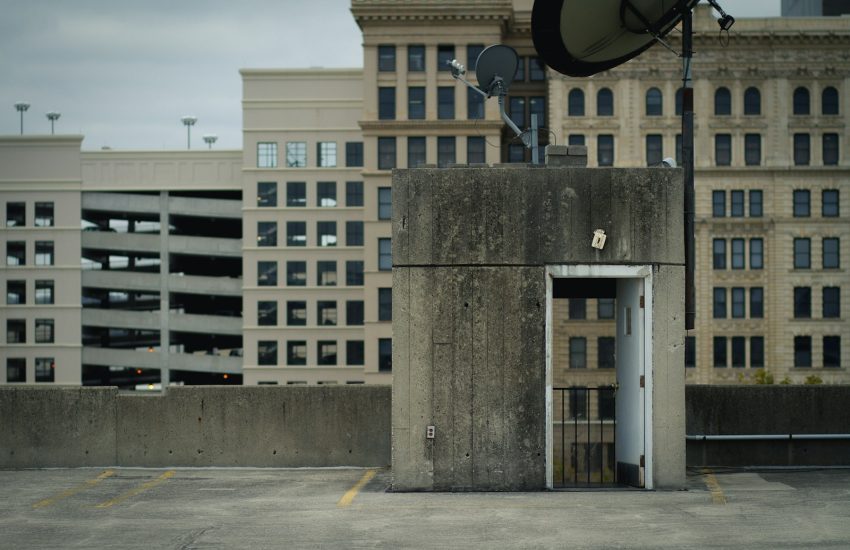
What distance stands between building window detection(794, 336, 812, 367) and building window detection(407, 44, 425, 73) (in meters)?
39.9

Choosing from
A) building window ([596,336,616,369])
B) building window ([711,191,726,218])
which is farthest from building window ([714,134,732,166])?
building window ([596,336,616,369])

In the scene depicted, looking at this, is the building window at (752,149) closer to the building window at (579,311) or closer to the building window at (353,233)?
the building window at (579,311)

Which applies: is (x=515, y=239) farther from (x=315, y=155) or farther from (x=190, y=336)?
(x=190, y=336)

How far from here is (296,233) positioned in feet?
325

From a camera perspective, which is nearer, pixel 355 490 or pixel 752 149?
pixel 355 490

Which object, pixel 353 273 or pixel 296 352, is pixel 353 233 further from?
pixel 296 352

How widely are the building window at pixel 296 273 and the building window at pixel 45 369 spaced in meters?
25.0

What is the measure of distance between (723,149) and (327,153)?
35934 mm

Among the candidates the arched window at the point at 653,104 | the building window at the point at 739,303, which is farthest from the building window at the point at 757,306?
the arched window at the point at 653,104

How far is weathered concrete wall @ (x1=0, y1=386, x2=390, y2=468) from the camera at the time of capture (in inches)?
741

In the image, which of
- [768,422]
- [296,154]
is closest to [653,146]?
[296,154]

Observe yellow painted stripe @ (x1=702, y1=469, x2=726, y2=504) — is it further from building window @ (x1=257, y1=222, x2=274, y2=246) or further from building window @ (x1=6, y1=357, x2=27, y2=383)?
building window @ (x1=6, y1=357, x2=27, y2=383)

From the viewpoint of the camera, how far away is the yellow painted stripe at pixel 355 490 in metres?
15.5

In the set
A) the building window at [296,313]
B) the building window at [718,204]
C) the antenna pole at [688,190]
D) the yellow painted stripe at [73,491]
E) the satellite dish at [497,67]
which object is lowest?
the yellow painted stripe at [73,491]
